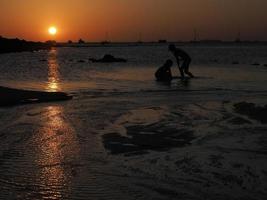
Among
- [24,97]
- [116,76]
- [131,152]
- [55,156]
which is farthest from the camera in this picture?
[116,76]

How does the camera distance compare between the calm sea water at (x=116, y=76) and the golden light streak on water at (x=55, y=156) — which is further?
the calm sea water at (x=116, y=76)

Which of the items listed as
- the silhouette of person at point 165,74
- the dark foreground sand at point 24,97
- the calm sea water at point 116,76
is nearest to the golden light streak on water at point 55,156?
the dark foreground sand at point 24,97

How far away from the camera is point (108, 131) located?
37.2 feet

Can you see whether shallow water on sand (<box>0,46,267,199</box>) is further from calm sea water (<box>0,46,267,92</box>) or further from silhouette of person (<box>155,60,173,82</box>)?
silhouette of person (<box>155,60,173,82</box>)

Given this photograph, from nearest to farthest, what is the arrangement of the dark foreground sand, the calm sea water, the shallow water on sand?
1. the shallow water on sand
2. the dark foreground sand
3. the calm sea water

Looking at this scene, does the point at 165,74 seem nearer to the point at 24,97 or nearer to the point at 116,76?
the point at 116,76

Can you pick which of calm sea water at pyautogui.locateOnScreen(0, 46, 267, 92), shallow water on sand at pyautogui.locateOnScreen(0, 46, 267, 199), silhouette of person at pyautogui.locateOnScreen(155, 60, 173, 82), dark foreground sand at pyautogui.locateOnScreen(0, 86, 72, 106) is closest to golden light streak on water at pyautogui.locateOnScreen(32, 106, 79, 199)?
shallow water on sand at pyautogui.locateOnScreen(0, 46, 267, 199)

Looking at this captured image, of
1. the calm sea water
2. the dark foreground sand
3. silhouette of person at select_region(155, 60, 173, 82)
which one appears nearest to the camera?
the dark foreground sand

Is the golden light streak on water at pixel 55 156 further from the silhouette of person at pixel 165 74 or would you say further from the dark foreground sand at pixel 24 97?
the silhouette of person at pixel 165 74

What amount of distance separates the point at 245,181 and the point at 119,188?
1.81 metres

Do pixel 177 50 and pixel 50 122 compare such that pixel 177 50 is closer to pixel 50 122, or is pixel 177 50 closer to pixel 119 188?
pixel 50 122

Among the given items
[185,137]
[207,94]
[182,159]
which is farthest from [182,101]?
[182,159]

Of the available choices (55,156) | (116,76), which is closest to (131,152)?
(55,156)

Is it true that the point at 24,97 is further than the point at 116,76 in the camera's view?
No
